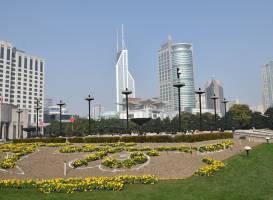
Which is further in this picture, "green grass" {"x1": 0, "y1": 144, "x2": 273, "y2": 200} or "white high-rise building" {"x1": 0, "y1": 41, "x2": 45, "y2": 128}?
"white high-rise building" {"x1": 0, "y1": 41, "x2": 45, "y2": 128}

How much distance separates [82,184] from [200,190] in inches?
232

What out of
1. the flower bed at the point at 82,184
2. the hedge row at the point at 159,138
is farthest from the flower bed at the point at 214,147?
the flower bed at the point at 82,184

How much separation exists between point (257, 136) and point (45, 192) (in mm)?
28929

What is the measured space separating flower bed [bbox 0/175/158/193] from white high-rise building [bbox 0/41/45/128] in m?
139

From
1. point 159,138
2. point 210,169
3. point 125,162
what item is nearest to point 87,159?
point 125,162

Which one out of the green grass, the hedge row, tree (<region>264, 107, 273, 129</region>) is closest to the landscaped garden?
the green grass

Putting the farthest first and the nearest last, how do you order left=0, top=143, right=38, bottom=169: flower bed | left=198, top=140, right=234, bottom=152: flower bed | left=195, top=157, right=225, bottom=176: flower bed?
left=198, top=140, right=234, bottom=152: flower bed
left=0, top=143, right=38, bottom=169: flower bed
left=195, top=157, right=225, bottom=176: flower bed

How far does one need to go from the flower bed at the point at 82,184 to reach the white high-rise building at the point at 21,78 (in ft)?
456

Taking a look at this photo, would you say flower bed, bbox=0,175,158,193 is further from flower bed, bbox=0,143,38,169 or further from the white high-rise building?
the white high-rise building

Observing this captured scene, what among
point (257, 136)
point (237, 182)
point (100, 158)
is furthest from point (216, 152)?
point (257, 136)

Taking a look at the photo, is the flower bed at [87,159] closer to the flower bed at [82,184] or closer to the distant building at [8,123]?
the flower bed at [82,184]

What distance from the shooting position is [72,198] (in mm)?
13203

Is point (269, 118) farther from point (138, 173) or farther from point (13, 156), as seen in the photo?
point (13, 156)

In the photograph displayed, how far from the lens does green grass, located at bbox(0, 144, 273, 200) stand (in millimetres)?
13211
